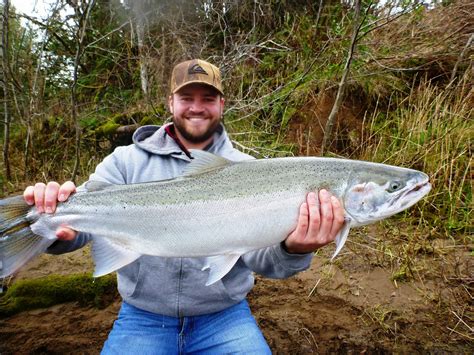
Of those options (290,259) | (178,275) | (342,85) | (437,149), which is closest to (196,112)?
(178,275)

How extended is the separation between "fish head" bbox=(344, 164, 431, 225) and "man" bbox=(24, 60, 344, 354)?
146mm

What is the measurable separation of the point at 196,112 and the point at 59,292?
2670mm

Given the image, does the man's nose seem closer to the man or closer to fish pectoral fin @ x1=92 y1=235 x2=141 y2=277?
the man

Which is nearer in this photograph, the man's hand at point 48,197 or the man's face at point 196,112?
the man's hand at point 48,197

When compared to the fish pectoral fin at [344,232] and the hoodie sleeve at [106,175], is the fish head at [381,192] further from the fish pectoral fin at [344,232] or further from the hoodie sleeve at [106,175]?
the hoodie sleeve at [106,175]

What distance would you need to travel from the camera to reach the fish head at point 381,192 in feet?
7.50

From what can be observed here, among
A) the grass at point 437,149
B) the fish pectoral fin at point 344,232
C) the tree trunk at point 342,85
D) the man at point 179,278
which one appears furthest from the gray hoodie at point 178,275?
the tree trunk at point 342,85

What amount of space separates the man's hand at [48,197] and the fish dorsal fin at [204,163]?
85cm

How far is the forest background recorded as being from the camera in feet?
15.0

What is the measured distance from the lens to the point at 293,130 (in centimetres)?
681

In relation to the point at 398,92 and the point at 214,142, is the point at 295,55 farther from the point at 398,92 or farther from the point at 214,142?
the point at 214,142

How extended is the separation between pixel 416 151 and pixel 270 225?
371 cm

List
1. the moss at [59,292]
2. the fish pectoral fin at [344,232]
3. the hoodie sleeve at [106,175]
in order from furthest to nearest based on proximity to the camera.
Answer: the moss at [59,292] → the hoodie sleeve at [106,175] → the fish pectoral fin at [344,232]

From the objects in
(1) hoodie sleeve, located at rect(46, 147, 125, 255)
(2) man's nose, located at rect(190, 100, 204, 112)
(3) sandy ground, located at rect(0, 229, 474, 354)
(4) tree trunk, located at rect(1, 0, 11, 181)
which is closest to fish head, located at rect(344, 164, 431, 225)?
(2) man's nose, located at rect(190, 100, 204, 112)
